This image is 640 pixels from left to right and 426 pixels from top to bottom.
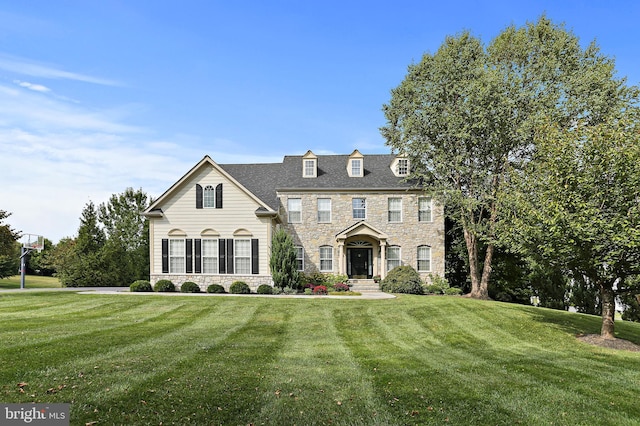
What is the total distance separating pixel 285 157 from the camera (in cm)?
3409

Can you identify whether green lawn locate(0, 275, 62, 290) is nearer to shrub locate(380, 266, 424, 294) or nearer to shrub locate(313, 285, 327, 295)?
shrub locate(313, 285, 327, 295)

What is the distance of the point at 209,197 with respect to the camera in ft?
84.6

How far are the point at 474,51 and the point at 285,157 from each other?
15.6 meters

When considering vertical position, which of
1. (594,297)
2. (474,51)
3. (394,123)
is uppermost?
(474,51)

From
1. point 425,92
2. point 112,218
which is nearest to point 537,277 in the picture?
point 425,92

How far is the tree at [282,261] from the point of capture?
24.5 meters

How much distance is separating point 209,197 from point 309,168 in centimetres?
840

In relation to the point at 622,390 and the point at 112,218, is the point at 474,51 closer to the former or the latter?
the point at 622,390

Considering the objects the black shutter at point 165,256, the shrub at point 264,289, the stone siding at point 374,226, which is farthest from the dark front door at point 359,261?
the black shutter at point 165,256

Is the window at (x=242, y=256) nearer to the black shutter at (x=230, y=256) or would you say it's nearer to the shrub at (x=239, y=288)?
the black shutter at (x=230, y=256)

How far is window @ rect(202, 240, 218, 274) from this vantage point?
25641 millimetres

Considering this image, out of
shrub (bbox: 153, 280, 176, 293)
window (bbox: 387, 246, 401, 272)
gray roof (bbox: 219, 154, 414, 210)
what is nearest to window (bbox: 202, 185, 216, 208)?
gray roof (bbox: 219, 154, 414, 210)

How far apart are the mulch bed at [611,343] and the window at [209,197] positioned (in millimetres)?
19582

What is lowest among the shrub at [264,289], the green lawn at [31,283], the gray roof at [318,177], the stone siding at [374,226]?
the green lawn at [31,283]
